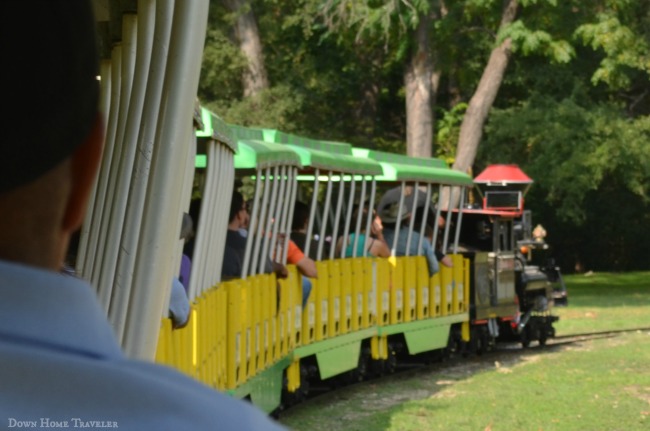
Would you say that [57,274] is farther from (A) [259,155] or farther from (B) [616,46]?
(B) [616,46]

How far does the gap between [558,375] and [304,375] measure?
9.87 ft

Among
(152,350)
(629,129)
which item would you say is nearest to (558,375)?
(152,350)

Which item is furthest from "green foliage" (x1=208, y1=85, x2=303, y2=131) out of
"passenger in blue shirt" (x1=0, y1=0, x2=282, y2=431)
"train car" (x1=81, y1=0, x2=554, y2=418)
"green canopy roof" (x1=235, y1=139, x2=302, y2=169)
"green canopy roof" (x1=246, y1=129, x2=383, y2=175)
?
"passenger in blue shirt" (x1=0, y1=0, x2=282, y2=431)

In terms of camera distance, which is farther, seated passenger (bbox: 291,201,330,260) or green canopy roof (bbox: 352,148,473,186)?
green canopy roof (bbox: 352,148,473,186)

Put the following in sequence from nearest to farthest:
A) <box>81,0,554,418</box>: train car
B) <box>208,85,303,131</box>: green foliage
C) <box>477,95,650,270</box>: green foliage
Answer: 1. <box>81,0,554,418</box>: train car
2. <box>208,85,303,131</box>: green foliage
3. <box>477,95,650,270</box>: green foliage

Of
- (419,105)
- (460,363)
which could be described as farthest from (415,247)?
(419,105)

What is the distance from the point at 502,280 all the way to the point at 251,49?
15.4m

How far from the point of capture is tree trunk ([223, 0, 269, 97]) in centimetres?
3653

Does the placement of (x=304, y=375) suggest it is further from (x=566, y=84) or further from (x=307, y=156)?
(x=566, y=84)

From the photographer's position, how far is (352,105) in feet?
136

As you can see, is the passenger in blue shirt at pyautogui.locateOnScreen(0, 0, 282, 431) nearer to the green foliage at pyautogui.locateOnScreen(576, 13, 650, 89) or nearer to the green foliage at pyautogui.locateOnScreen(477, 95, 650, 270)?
the green foliage at pyautogui.locateOnScreen(576, 13, 650, 89)

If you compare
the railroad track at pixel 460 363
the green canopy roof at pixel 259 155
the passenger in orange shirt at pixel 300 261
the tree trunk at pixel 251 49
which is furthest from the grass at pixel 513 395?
the tree trunk at pixel 251 49

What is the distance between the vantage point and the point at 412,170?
20094mm

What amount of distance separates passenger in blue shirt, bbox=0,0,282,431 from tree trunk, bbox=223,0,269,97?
35057mm
